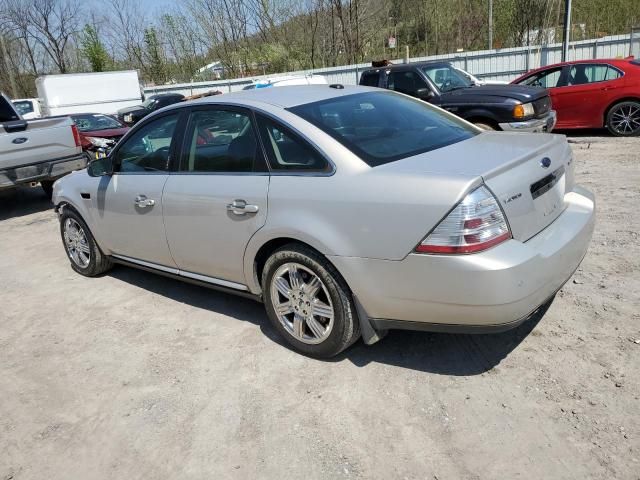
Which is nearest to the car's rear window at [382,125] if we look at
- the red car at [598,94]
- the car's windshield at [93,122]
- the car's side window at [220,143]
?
the car's side window at [220,143]

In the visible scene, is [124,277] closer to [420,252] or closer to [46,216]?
[420,252]

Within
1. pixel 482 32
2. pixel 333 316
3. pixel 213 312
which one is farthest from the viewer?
pixel 482 32

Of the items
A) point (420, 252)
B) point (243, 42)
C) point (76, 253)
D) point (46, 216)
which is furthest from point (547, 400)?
point (243, 42)

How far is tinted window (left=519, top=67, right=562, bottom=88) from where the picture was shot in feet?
36.9

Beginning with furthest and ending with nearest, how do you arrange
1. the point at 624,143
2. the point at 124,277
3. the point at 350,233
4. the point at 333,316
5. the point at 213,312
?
the point at 624,143 < the point at 124,277 < the point at 213,312 < the point at 333,316 < the point at 350,233

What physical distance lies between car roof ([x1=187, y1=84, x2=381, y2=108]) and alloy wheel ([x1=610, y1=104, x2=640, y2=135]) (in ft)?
26.6

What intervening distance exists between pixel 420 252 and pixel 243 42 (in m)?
31.9

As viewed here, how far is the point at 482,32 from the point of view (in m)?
31.7

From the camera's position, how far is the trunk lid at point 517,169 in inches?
113

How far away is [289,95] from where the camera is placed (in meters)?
3.91

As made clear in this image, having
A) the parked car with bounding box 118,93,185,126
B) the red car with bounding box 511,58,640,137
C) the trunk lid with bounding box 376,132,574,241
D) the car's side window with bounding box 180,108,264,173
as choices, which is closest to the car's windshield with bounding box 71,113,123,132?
the parked car with bounding box 118,93,185,126

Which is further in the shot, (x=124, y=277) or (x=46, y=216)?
(x=46, y=216)

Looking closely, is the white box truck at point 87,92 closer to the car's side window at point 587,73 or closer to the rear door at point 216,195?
the car's side window at point 587,73

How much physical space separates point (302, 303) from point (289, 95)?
4.81 feet
